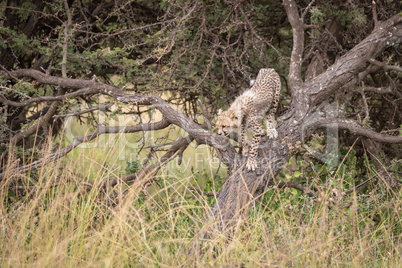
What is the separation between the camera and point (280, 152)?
12.6 ft

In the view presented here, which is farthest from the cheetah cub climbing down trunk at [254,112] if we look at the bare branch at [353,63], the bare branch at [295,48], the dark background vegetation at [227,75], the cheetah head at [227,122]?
the bare branch at [353,63]

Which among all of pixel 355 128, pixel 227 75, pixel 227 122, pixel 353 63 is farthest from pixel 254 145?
pixel 227 75

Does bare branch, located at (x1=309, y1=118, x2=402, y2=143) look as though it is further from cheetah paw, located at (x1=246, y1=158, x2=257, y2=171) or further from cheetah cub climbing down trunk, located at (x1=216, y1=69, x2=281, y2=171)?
cheetah paw, located at (x1=246, y1=158, x2=257, y2=171)

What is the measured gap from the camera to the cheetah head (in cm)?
387


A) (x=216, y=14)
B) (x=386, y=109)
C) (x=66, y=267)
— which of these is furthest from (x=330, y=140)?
(x=66, y=267)

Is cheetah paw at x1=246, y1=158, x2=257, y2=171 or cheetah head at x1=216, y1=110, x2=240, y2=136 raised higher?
cheetah head at x1=216, y1=110, x2=240, y2=136

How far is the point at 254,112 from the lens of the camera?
4.14m

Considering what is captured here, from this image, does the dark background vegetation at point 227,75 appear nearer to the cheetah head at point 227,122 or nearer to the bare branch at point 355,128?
the bare branch at point 355,128

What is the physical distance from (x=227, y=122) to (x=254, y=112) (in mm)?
378

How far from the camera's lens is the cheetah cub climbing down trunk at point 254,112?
389 cm

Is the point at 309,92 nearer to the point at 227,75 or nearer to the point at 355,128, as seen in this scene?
the point at 355,128

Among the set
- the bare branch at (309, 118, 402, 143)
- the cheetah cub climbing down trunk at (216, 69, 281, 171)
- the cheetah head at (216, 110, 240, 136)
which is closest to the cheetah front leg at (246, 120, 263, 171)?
the cheetah cub climbing down trunk at (216, 69, 281, 171)

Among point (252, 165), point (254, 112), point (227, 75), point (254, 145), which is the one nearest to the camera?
point (252, 165)

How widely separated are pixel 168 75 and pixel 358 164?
268 centimetres
